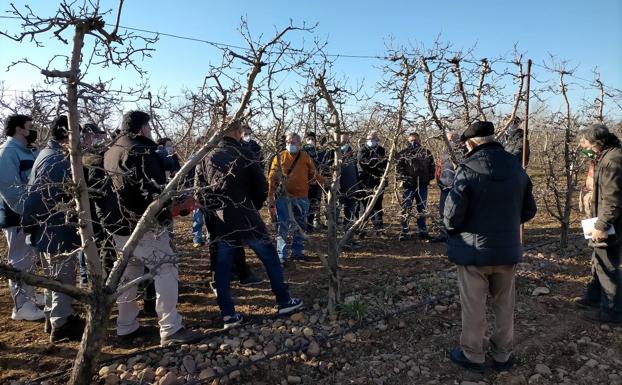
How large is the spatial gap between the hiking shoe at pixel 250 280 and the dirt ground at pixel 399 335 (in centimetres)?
13

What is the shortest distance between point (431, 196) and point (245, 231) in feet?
33.2

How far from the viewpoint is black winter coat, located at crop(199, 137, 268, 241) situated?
3.83 metres

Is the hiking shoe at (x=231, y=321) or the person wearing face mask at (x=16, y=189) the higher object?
the person wearing face mask at (x=16, y=189)

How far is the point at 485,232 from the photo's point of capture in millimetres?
2941

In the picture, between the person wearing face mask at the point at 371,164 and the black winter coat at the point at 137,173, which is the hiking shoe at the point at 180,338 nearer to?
the black winter coat at the point at 137,173

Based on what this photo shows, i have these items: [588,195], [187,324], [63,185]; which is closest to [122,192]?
[63,185]

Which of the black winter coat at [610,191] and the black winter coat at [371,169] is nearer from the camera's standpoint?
the black winter coat at [610,191]

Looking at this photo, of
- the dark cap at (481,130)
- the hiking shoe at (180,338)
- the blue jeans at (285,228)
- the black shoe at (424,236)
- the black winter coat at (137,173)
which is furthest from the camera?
the black shoe at (424,236)

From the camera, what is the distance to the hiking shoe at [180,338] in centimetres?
354

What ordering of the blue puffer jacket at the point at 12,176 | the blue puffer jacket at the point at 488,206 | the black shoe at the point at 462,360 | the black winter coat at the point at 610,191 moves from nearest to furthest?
the blue puffer jacket at the point at 488,206, the black shoe at the point at 462,360, the black winter coat at the point at 610,191, the blue puffer jacket at the point at 12,176

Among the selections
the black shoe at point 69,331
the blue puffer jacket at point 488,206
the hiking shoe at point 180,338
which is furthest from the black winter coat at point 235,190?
the blue puffer jacket at point 488,206

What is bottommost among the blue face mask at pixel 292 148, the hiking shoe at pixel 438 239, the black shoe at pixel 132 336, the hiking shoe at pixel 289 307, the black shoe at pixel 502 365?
the black shoe at pixel 502 365

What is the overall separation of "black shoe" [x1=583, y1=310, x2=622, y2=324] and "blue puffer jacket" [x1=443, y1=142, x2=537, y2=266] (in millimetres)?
1763

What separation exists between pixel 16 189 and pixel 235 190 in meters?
2.08
